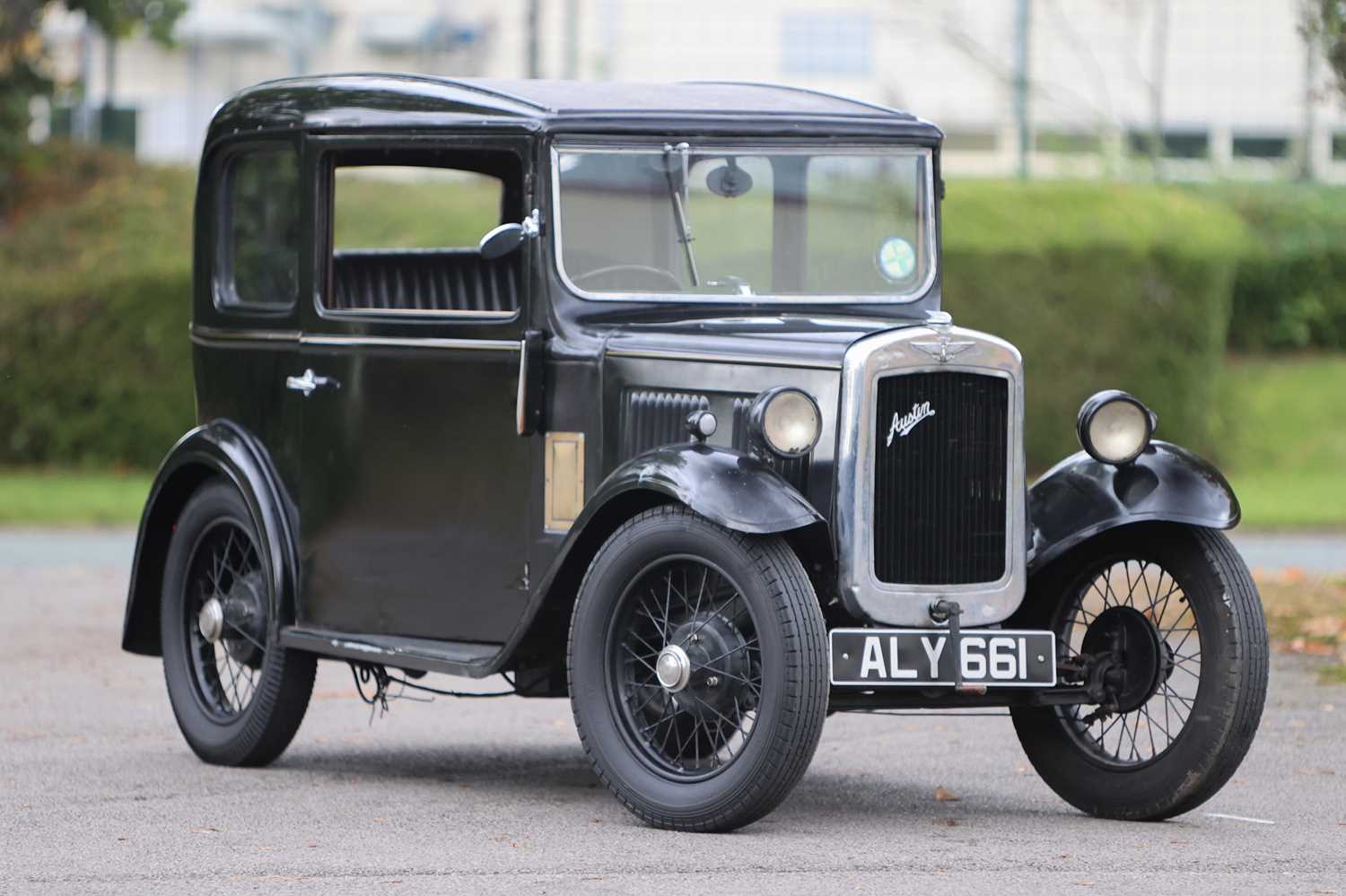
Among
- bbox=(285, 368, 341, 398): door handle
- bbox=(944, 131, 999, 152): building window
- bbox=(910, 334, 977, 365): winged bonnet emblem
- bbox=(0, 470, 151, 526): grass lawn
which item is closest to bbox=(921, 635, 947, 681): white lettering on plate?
bbox=(910, 334, 977, 365): winged bonnet emblem

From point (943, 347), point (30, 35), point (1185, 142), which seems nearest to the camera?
point (943, 347)

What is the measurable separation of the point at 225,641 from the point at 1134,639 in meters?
3.16

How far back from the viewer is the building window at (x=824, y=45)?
40.7 metres

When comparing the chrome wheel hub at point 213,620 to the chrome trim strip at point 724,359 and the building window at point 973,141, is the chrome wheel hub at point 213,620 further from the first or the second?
the building window at point 973,141

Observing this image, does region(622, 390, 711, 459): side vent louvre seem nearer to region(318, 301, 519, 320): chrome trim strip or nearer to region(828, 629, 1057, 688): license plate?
region(318, 301, 519, 320): chrome trim strip

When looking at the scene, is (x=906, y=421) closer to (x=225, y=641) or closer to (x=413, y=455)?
(x=413, y=455)

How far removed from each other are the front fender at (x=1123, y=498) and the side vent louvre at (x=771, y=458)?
0.77 m

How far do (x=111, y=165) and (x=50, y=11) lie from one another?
3846mm

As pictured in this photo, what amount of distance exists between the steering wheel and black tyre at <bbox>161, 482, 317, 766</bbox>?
→ 152cm

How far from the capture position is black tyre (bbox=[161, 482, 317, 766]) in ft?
25.0

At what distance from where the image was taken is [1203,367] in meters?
21.3

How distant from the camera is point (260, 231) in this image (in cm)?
803

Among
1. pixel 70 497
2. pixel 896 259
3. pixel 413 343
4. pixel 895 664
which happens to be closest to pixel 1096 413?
pixel 895 664

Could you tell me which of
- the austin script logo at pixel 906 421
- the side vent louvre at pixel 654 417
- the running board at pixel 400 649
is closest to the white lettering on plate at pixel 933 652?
the austin script logo at pixel 906 421
